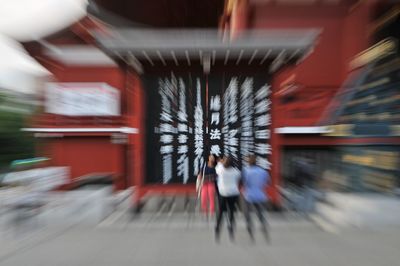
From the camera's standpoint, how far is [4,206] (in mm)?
10977

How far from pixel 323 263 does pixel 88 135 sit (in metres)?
11.5

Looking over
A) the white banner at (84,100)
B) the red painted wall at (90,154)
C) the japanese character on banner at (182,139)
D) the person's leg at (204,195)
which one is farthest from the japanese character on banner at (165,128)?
the red painted wall at (90,154)

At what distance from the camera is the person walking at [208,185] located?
9945mm

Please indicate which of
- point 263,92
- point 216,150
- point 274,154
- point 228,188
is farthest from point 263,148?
point 228,188

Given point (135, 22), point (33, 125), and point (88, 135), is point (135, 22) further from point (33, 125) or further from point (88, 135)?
point (33, 125)

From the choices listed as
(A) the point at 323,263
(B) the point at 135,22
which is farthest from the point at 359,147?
(B) the point at 135,22

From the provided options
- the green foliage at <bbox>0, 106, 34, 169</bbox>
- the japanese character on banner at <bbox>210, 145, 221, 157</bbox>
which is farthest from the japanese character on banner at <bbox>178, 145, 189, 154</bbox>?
the green foliage at <bbox>0, 106, 34, 169</bbox>

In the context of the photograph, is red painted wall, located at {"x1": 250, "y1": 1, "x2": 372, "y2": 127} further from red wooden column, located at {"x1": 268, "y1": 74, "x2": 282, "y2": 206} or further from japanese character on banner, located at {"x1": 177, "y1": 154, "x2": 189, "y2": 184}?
japanese character on banner, located at {"x1": 177, "y1": 154, "x2": 189, "y2": 184}

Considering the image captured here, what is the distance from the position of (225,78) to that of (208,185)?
2.29 meters

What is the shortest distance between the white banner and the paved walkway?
7.35 meters

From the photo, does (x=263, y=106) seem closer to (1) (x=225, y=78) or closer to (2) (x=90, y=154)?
(1) (x=225, y=78)

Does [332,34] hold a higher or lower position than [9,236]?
higher

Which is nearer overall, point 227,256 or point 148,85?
point 227,256

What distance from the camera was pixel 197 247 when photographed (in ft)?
25.3
